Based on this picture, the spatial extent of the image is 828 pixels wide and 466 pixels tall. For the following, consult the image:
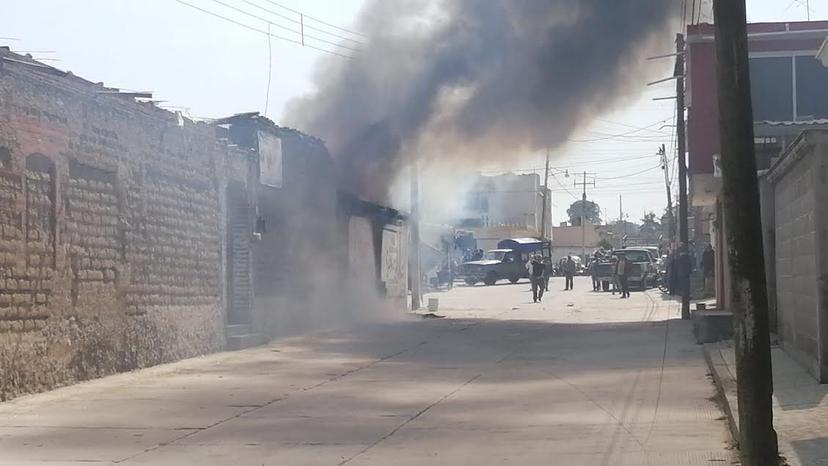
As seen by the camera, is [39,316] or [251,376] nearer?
[39,316]

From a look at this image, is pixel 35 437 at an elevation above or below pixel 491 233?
below

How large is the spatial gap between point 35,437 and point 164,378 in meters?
4.73

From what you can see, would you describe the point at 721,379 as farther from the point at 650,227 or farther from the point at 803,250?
the point at 650,227

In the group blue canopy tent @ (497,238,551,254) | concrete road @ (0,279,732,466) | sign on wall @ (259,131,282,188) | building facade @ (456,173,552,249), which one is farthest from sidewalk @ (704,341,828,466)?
building facade @ (456,173,552,249)

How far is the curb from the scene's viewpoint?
8.79 metres

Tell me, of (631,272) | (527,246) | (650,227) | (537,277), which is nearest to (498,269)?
(527,246)

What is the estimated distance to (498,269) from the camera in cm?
5672

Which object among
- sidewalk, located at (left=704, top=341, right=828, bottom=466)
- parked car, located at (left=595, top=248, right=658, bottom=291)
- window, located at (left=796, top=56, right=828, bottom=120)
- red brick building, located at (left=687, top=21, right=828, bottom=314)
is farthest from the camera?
parked car, located at (left=595, top=248, right=658, bottom=291)

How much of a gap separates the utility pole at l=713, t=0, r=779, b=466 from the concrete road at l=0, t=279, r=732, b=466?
1308 millimetres

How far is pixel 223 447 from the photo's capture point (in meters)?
8.76

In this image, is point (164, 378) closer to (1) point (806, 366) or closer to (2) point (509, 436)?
(2) point (509, 436)

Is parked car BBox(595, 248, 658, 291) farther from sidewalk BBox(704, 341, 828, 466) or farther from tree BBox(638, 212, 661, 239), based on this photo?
tree BBox(638, 212, 661, 239)

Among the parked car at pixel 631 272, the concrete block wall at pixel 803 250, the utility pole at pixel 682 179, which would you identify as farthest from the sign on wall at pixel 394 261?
the concrete block wall at pixel 803 250

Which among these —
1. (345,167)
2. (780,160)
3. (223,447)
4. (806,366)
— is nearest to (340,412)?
(223,447)
